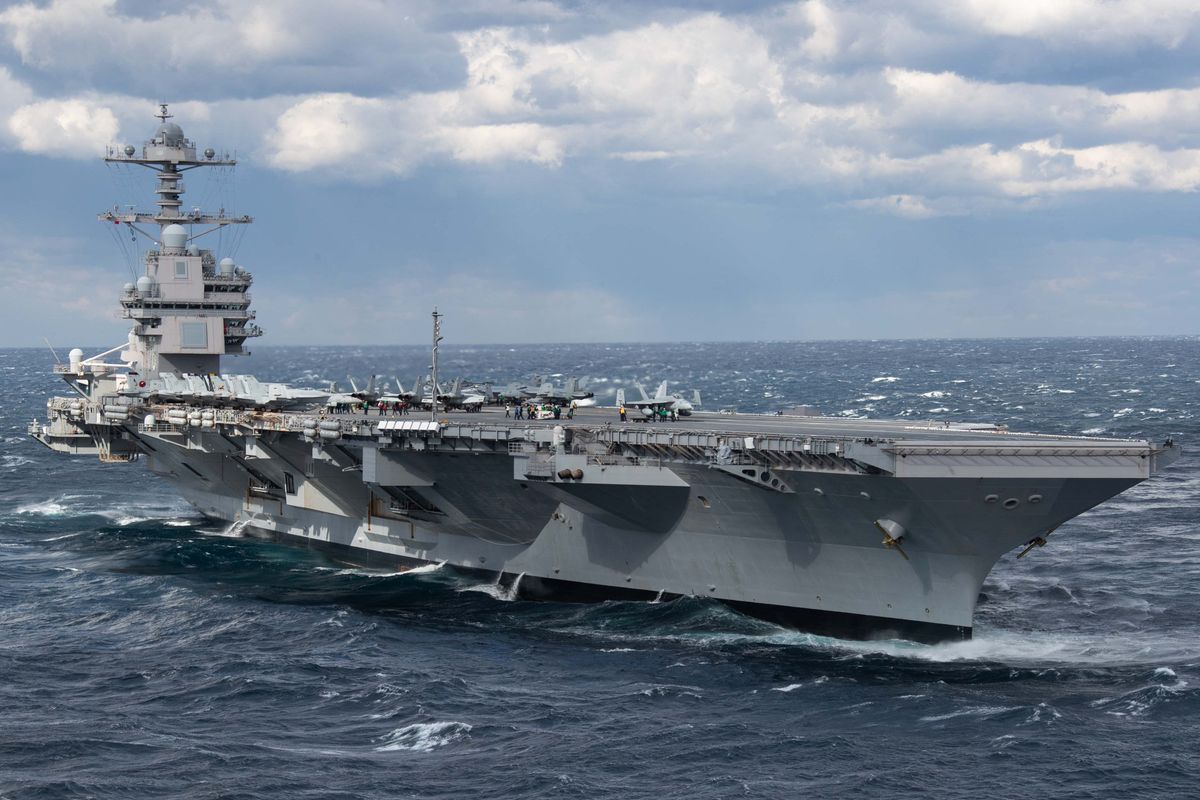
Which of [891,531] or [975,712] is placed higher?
[891,531]

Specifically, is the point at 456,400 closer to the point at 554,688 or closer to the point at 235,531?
the point at 235,531

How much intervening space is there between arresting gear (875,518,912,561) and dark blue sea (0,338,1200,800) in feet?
6.78

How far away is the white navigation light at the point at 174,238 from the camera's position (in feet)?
138

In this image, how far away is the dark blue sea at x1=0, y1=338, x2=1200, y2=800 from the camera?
1838 centimetres

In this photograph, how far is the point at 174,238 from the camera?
4200 cm

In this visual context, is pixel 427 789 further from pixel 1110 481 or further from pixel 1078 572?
pixel 1078 572

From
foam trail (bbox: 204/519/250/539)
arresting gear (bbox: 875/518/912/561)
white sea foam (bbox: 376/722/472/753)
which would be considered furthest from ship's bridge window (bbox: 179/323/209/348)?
arresting gear (bbox: 875/518/912/561)

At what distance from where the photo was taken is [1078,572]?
102 feet

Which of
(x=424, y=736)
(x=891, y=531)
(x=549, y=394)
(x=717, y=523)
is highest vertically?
(x=549, y=394)

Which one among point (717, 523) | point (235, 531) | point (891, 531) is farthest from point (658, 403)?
point (235, 531)

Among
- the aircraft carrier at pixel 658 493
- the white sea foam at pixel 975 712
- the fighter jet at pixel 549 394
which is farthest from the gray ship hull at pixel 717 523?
the fighter jet at pixel 549 394

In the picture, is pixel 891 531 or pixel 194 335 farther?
pixel 194 335

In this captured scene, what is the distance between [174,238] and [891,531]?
26712mm

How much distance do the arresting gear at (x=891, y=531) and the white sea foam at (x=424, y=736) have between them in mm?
7924
